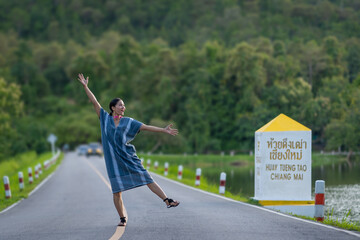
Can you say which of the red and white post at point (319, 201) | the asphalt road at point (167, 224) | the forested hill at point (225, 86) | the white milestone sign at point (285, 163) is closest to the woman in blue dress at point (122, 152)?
the asphalt road at point (167, 224)

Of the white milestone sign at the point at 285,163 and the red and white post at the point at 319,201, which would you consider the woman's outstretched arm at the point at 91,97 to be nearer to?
the red and white post at the point at 319,201

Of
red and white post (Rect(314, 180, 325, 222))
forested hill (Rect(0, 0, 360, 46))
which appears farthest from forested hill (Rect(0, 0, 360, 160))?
red and white post (Rect(314, 180, 325, 222))

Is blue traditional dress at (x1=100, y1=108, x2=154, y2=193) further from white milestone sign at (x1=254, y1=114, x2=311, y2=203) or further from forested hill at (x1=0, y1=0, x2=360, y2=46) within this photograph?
forested hill at (x1=0, y1=0, x2=360, y2=46)

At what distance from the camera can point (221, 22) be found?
14175 cm

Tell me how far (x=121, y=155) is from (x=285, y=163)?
19.0ft

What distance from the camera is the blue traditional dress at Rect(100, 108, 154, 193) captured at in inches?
352

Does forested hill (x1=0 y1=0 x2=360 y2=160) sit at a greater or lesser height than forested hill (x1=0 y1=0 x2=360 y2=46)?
lesser

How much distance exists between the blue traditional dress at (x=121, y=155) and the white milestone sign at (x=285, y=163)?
5.27m

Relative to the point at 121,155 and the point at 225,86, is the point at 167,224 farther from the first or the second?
the point at 225,86

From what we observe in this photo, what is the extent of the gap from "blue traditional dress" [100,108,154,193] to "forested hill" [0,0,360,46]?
210 feet

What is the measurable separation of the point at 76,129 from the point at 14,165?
56284 mm

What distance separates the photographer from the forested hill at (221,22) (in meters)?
90.3

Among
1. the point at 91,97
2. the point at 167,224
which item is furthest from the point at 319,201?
the point at 91,97

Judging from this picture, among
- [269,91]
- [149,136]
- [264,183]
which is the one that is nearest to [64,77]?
[149,136]
